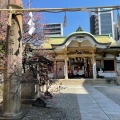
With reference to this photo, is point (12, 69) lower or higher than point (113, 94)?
higher

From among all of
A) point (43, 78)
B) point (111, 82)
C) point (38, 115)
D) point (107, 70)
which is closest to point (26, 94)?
point (43, 78)

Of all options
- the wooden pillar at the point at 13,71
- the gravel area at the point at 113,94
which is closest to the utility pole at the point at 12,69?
the wooden pillar at the point at 13,71

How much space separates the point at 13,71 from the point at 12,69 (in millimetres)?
64

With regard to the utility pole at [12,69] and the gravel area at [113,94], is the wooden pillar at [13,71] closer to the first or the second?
the utility pole at [12,69]

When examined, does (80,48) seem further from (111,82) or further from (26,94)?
(26,94)

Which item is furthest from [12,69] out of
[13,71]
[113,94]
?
[113,94]

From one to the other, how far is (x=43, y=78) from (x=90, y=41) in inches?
549

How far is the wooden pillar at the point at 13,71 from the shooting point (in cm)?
530

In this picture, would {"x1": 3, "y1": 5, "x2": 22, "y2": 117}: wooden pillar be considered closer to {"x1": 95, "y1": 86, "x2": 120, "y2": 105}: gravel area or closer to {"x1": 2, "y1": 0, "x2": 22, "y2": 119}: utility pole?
{"x1": 2, "y1": 0, "x2": 22, "y2": 119}: utility pole

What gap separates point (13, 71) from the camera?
5.38 meters

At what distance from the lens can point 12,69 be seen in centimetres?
536

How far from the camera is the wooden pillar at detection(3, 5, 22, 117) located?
5301 mm

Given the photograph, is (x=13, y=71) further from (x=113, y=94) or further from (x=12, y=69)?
(x=113, y=94)

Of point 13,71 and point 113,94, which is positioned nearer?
point 13,71
